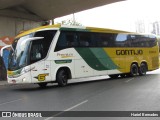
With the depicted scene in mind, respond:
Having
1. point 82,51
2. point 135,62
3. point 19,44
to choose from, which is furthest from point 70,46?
point 135,62

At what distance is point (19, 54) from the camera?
1794 centimetres

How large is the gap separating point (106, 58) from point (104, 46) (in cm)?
82

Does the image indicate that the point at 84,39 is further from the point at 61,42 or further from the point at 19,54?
the point at 19,54

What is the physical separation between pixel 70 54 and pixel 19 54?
10.1 ft

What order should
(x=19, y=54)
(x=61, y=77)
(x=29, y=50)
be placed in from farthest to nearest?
(x=61, y=77) < (x=19, y=54) < (x=29, y=50)

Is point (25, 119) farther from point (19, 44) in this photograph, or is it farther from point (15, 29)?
point (15, 29)

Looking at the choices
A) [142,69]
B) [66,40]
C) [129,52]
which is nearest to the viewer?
[66,40]

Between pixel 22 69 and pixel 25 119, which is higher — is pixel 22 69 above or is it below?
above

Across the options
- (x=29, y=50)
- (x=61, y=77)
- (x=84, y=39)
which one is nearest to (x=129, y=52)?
(x=84, y=39)

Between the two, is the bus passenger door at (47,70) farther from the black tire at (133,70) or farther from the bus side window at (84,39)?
the black tire at (133,70)

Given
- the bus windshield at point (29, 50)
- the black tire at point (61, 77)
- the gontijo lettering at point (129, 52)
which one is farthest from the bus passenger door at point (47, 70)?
the gontijo lettering at point (129, 52)

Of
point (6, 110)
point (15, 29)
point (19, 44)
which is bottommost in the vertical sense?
point (6, 110)

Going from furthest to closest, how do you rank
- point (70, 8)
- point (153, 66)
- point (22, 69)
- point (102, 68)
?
point (70, 8), point (153, 66), point (102, 68), point (22, 69)

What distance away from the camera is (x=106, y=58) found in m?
22.7
